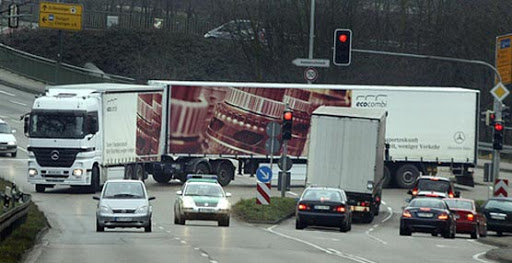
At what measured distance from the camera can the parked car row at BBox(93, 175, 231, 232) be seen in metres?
34.1

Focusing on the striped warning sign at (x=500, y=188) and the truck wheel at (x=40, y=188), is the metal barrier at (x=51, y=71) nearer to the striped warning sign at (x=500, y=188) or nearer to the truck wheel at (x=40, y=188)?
the truck wheel at (x=40, y=188)

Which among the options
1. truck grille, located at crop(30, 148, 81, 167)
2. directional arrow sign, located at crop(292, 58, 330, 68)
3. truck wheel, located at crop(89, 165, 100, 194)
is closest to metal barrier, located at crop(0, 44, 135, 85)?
truck wheel, located at crop(89, 165, 100, 194)

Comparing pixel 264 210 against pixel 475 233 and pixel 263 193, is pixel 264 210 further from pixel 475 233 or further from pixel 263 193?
pixel 475 233

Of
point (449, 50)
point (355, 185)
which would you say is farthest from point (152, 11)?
point (355, 185)

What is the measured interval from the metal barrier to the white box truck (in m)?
44.0

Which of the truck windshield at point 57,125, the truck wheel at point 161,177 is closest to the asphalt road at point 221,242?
the truck windshield at point 57,125

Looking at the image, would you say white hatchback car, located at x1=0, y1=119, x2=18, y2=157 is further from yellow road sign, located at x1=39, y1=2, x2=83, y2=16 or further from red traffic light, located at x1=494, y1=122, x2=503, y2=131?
yellow road sign, located at x1=39, y1=2, x2=83, y2=16

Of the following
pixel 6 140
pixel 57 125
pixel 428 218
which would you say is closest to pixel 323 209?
pixel 428 218

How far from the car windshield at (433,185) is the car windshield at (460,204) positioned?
16.3 feet

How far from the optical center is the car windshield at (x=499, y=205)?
42.7 meters

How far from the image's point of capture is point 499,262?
3019 centimetres

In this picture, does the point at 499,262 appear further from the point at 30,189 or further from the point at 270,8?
the point at 270,8

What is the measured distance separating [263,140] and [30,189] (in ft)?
32.6

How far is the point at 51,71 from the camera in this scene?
284 ft
